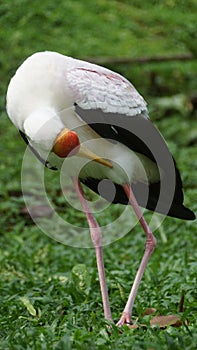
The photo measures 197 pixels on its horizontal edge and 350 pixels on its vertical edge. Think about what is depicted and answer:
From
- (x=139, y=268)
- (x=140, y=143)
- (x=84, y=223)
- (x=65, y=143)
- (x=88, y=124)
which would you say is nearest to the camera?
(x=65, y=143)

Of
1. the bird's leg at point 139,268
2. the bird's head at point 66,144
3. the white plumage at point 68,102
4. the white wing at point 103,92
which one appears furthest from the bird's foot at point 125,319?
the white wing at point 103,92

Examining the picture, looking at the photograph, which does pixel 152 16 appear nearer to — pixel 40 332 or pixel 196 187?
pixel 196 187

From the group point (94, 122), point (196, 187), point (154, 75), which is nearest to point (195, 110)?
point (154, 75)

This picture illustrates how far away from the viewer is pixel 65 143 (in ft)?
14.1

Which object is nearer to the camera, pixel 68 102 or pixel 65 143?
pixel 65 143

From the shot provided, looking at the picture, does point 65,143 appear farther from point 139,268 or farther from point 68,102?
point 139,268

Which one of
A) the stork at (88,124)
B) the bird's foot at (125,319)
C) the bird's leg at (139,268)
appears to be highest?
the stork at (88,124)

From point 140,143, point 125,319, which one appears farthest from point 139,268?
point 140,143

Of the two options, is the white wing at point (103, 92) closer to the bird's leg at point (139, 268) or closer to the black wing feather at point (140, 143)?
the black wing feather at point (140, 143)

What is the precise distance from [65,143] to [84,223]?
11.1 feet

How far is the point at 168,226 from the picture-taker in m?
7.45

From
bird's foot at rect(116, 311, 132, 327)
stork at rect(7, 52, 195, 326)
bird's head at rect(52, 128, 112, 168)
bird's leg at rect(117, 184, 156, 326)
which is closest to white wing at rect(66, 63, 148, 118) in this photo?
stork at rect(7, 52, 195, 326)

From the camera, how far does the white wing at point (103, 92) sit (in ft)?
15.0

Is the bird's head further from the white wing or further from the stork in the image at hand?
the white wing
